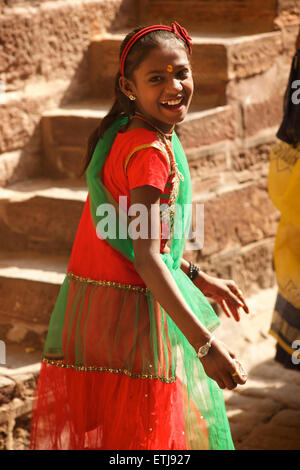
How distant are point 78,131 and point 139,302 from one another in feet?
5.91

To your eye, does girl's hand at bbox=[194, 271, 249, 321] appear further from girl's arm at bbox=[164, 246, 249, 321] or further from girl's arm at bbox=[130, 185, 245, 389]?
girl's arm at bbox=[130, 185, 245, 389]

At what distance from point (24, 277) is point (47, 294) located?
138 millimetres

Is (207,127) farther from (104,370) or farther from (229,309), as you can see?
(104,370)

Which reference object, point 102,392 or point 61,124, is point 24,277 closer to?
point 61,124

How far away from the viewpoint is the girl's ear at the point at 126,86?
231 centimetres

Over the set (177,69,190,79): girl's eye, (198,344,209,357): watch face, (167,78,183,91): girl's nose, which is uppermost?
(177,69,190,79): girl's eye

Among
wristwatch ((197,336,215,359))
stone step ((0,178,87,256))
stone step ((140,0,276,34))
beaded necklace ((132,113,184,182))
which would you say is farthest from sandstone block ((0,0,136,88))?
wristwatch ((197,336,215,359))

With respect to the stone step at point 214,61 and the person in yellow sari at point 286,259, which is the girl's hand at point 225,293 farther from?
the stone step at point 214,61

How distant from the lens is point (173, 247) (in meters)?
2.41

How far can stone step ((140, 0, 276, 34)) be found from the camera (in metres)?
4.43

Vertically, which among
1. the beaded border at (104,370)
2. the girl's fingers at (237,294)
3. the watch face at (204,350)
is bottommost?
the beaded border at (104,370)

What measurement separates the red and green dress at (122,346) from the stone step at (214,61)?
69.2 inches

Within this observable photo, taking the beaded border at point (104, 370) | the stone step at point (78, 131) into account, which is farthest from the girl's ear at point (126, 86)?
the stone step at point (78, 131)

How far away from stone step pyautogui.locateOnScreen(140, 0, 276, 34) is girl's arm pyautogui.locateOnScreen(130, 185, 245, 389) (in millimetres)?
2527
